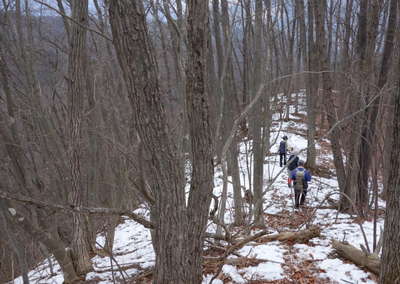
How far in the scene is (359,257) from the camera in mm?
3922

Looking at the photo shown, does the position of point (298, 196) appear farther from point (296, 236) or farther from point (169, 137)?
point (169, 137)

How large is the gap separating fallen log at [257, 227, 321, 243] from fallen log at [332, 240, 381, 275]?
630 mm

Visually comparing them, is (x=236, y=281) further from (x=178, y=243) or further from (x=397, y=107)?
(x=397, y=107)

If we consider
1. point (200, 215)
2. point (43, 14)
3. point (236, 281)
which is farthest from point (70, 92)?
point (43, 14)

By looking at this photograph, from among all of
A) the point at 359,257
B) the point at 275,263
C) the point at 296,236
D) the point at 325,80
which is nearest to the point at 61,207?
the point at 275,263

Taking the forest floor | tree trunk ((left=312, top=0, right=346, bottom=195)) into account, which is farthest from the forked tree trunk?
tree trunk ((left=312, top=0, right=346, bottom=195))

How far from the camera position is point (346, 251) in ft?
13.6

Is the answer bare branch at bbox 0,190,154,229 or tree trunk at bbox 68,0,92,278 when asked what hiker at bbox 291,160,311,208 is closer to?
tree trunk at bbox 68,0,92,278

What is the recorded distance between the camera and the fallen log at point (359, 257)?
369cm

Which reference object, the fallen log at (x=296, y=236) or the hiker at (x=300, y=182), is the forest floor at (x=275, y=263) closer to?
the fallen log at (x=296, y=236)

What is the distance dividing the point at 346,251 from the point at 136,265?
125 inches

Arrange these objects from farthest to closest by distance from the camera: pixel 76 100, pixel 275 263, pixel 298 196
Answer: pixel 298 196, pixel 275 263, pixel 76 100

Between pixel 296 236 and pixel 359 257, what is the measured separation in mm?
1197

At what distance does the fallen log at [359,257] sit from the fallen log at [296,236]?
24.8 inches
